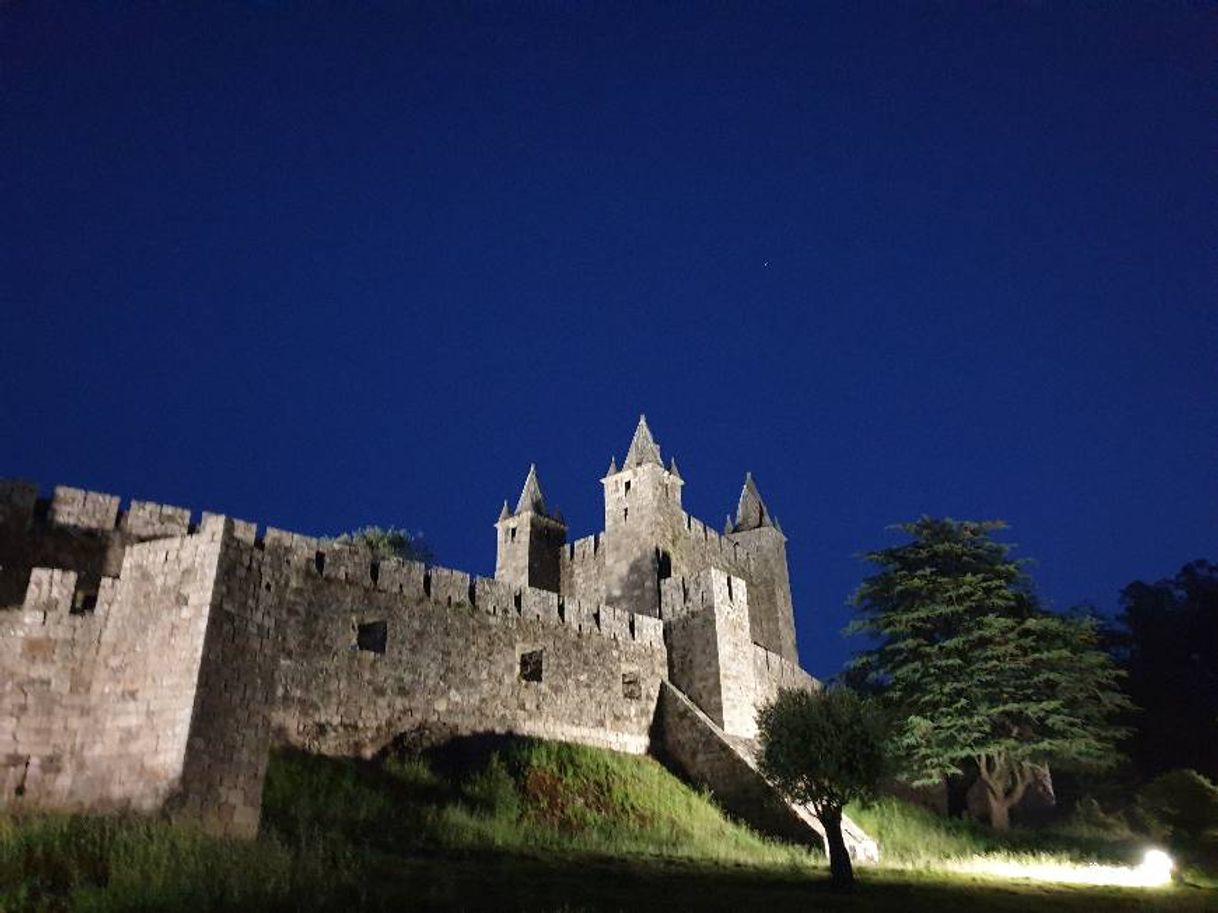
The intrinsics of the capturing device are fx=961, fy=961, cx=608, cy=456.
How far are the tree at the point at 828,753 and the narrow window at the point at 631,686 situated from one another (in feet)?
25.8

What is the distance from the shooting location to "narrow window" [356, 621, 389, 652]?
70.9ft

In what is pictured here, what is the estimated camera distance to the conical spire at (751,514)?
4450cm

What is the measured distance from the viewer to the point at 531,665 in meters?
25.1

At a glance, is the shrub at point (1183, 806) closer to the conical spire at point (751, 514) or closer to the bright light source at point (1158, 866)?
the bright light source at point (1158, 866)

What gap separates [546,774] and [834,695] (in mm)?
6759

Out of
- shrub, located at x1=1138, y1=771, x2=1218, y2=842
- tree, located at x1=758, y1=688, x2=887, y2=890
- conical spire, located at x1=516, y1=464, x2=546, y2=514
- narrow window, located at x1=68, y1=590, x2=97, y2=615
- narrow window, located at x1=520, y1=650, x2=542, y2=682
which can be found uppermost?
conical spire, located at x1=516, y1=464, x2=546, y2=514

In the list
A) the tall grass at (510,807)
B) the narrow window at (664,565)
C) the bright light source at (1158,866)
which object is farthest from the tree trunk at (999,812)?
the narrow window at (664,565)

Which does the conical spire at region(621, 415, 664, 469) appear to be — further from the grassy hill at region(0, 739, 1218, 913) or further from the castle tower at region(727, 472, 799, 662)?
the grassy hill at region(0, 739, 1218, 913)

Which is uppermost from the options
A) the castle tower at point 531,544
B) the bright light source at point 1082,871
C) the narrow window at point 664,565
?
the castle tower at point 531,544

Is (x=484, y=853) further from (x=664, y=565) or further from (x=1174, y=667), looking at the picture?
(x=1174, y=667)

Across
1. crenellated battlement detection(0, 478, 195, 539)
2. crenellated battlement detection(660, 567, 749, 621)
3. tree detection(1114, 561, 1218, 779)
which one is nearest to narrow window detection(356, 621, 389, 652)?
crenellated battlement detection(0, 478, 195, 539)

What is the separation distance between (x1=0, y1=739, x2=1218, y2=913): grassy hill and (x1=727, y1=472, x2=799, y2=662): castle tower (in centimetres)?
1407

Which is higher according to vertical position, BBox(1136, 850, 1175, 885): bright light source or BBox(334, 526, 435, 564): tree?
BBox(334, 526, 435, 564): tree

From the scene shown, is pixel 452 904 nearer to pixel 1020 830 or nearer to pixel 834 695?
pixel 834 695
